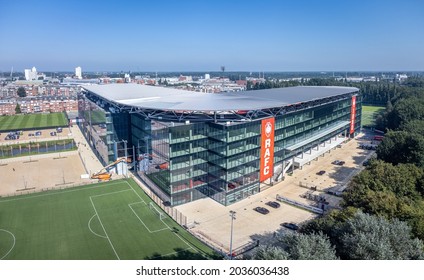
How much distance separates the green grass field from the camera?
104 metres

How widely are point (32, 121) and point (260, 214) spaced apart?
101914 mm

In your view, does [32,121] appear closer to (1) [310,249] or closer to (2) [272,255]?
(2) [272,255]

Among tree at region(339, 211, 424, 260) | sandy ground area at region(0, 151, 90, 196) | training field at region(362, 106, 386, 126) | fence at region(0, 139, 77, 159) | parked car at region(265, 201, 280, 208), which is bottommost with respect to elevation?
parked car at region(265, 201, 280, 208)

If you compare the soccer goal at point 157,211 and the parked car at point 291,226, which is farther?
the soccer goal at point 157,211

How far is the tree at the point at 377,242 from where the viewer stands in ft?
67.5

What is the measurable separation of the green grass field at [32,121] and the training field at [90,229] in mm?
66343

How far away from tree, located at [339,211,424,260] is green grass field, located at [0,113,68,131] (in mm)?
103703

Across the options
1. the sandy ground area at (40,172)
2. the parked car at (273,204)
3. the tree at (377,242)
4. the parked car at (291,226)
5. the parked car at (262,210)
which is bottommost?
the parked car at (291,226)

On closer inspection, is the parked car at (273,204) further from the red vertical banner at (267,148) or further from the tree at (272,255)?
the tree at (272,255)

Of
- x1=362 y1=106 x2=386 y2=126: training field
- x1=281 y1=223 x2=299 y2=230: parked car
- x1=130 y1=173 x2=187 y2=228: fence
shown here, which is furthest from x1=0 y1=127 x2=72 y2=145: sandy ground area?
x1=362 y1=106 x2=386 y2=126: training field

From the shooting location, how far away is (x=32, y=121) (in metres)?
114

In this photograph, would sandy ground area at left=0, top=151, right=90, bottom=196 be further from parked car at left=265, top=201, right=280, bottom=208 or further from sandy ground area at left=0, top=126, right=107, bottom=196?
parked car at left=265, top=201, right=280, bottom=208

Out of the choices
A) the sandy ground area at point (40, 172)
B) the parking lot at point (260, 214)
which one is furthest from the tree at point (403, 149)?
the sandy ground area at point (40, 172)

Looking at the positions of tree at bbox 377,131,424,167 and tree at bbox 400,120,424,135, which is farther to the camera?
tree at bbox 400,120,424,135
